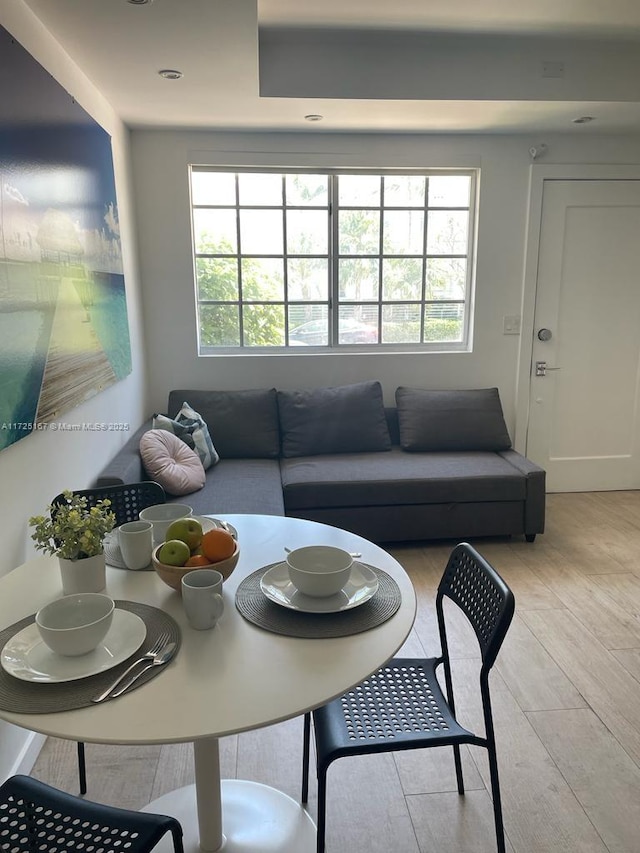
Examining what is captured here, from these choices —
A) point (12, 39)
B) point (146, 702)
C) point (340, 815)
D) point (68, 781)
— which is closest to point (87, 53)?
point (12, 39)

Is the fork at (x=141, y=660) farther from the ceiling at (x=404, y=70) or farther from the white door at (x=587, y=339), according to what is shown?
the white door at (x=587, y=339)

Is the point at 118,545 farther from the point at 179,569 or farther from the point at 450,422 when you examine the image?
the point at 450,422

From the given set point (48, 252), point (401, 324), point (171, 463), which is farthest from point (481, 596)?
point (401, 324)

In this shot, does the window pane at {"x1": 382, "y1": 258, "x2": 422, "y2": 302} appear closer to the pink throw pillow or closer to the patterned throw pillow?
the patterned throw pillow

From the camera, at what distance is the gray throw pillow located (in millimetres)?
3582

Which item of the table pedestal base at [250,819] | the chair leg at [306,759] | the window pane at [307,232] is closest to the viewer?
the table pedestal base at [250,819]

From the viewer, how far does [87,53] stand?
2.29 meters

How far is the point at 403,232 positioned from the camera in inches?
153

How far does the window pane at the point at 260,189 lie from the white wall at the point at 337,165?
0.13 meters

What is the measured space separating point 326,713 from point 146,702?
0.56 m

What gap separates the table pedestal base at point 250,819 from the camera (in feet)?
4.97

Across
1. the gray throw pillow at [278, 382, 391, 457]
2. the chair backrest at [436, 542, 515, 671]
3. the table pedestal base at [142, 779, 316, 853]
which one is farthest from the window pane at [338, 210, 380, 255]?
the table pedestal base at [142, 779, 316, 853]

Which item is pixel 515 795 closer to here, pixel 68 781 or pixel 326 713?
pixel 326 713

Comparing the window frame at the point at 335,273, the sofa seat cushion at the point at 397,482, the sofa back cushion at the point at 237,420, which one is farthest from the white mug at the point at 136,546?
the window frame at the point at 335,273
